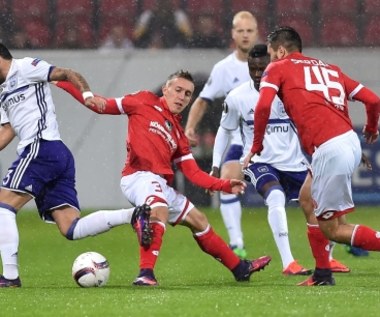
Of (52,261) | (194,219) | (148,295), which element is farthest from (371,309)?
(52,261)

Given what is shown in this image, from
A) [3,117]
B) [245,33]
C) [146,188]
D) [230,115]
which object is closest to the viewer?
[146,188]

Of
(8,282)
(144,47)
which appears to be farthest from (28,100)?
(144,47)

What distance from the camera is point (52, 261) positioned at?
12.0 m

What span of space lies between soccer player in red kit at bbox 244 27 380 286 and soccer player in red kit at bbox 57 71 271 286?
69cm

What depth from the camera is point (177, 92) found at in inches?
370

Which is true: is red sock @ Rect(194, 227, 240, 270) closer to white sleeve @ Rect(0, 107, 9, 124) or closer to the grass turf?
the grass turf

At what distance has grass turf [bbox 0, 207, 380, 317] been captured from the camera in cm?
735

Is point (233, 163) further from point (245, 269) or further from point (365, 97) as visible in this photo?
point (365, 97)

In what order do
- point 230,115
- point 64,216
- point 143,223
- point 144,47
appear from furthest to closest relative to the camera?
point 144,47 → point 230,115 → point 64,216 → point 143,223

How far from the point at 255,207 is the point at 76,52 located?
284 centimetres

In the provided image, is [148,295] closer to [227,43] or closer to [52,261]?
[52,261]

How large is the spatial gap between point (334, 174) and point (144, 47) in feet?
26.2

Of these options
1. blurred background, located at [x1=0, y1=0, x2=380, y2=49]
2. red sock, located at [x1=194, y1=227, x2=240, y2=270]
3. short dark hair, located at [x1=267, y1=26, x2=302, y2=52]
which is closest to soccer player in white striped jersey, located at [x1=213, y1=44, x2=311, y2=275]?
red sock, located at [x1=194, y1=227, x2=240, y2=270]

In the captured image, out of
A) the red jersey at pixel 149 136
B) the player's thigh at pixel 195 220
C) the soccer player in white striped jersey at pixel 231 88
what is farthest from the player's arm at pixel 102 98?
the soccer player in white striped jersey at pixel 231 88
